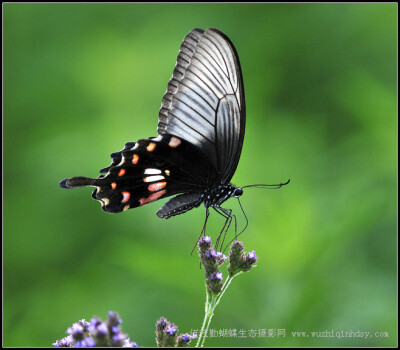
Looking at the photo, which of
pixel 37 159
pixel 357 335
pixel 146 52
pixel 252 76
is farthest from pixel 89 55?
pixel 357 335

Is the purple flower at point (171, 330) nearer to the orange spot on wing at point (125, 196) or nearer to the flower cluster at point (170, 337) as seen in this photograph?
the flower cluster at point (170, 337)

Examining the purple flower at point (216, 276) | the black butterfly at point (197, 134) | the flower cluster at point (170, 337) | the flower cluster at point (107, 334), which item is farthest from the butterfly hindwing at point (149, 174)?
the flower cluster at point (107, 334)

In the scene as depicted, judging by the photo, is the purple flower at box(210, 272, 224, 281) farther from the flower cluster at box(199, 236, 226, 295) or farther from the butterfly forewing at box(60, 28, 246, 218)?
the butterfly forewing at box(60, 28, 246, 218)

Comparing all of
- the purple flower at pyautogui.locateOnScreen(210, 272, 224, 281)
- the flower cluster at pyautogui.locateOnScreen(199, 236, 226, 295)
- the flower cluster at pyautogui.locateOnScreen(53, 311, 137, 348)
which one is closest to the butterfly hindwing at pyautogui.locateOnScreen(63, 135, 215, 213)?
the flower cluster at pyautogui.locateOnScreen(199, 236, 226, 295)

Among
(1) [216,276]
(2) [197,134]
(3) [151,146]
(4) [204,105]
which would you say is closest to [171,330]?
(1) [216,276]

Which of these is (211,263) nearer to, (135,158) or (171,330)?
(171,330)

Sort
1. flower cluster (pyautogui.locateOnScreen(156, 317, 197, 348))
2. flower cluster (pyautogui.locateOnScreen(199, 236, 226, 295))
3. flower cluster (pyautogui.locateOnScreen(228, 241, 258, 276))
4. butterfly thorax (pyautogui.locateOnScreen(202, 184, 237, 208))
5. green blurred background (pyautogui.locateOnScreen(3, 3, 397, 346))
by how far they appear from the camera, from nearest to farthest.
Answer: flower cluster (pyautogui.locateOnScreen(156, 317, 197, 348)) → flower cluster (pyautogui.locateOnScreen(199, 236, 226, 295)) → flower cluster (pyautogui.locateOnScreen(228, 241, 258, 276)) → butterfly thorax (pyautogui.locateOnScreen(202, 184, 237, 208)) → green blurred background (pyautogui.locateOnScreen(3, 3, 397, 346))
